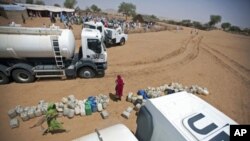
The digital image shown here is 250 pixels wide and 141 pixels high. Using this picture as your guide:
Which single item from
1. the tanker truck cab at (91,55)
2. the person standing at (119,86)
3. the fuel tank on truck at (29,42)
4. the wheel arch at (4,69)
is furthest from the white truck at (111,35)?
the person standing at (119,86)

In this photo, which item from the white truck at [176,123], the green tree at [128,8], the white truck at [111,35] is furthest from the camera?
the green tree at [128,8]

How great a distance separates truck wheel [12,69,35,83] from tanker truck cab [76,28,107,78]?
2.79m

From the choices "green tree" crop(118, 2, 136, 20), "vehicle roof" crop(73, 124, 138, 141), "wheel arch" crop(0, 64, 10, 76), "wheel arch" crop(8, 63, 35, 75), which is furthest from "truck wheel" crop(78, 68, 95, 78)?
"green tree" crop(118, 2, 136, 20)

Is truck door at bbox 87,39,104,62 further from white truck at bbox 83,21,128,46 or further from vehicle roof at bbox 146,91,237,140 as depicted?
white truck at bbox 83,21,128,46

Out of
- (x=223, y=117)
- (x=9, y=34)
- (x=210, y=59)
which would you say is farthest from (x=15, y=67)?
(x=210, y=59)

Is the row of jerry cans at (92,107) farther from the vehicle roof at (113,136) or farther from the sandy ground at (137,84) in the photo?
the vehicle roof at (113,136)

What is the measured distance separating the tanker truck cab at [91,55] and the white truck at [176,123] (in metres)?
6.16

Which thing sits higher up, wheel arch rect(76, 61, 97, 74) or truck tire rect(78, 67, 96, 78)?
wheel arch rect(76, 61, 97, 74)

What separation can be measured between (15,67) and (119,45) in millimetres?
11787

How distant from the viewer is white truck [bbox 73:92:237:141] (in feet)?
12.4

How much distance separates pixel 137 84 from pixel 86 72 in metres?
3.38

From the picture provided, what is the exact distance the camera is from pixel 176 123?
3.99m

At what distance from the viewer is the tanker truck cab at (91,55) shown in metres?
10.0

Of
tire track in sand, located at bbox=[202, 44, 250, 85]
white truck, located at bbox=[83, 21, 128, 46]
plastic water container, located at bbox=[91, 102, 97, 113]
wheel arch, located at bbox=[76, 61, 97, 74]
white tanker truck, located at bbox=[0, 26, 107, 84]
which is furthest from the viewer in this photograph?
white truck, located at bbox=[83, 21, 128, 46]
